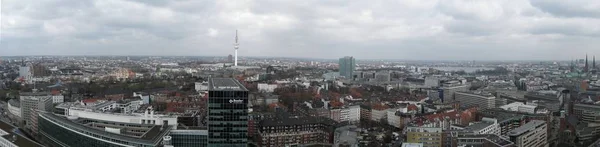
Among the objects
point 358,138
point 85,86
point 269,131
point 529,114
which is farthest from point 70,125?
point 85,86

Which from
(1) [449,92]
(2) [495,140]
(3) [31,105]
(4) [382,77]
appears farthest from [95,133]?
(4) [382,77]

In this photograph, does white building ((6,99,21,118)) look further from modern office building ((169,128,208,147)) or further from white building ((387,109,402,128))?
white building ((387,109,402,128))

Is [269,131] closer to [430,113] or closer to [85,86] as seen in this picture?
[430,113]

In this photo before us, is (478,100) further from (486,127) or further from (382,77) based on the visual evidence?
(382,77)

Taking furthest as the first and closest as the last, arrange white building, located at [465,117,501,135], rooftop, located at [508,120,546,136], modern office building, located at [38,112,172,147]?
white building, located at [465,117,501,135] → rooftop, located at [508,120,546,136] → modern office building, located at [38,112,172,147]

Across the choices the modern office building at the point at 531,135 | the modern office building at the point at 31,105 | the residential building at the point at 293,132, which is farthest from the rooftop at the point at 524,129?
the modern office building at the point at 31,105

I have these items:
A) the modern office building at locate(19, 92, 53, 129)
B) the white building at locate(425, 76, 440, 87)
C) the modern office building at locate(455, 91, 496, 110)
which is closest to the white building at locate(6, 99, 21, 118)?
the modern office building at locate(19, 92, 53, 129)
